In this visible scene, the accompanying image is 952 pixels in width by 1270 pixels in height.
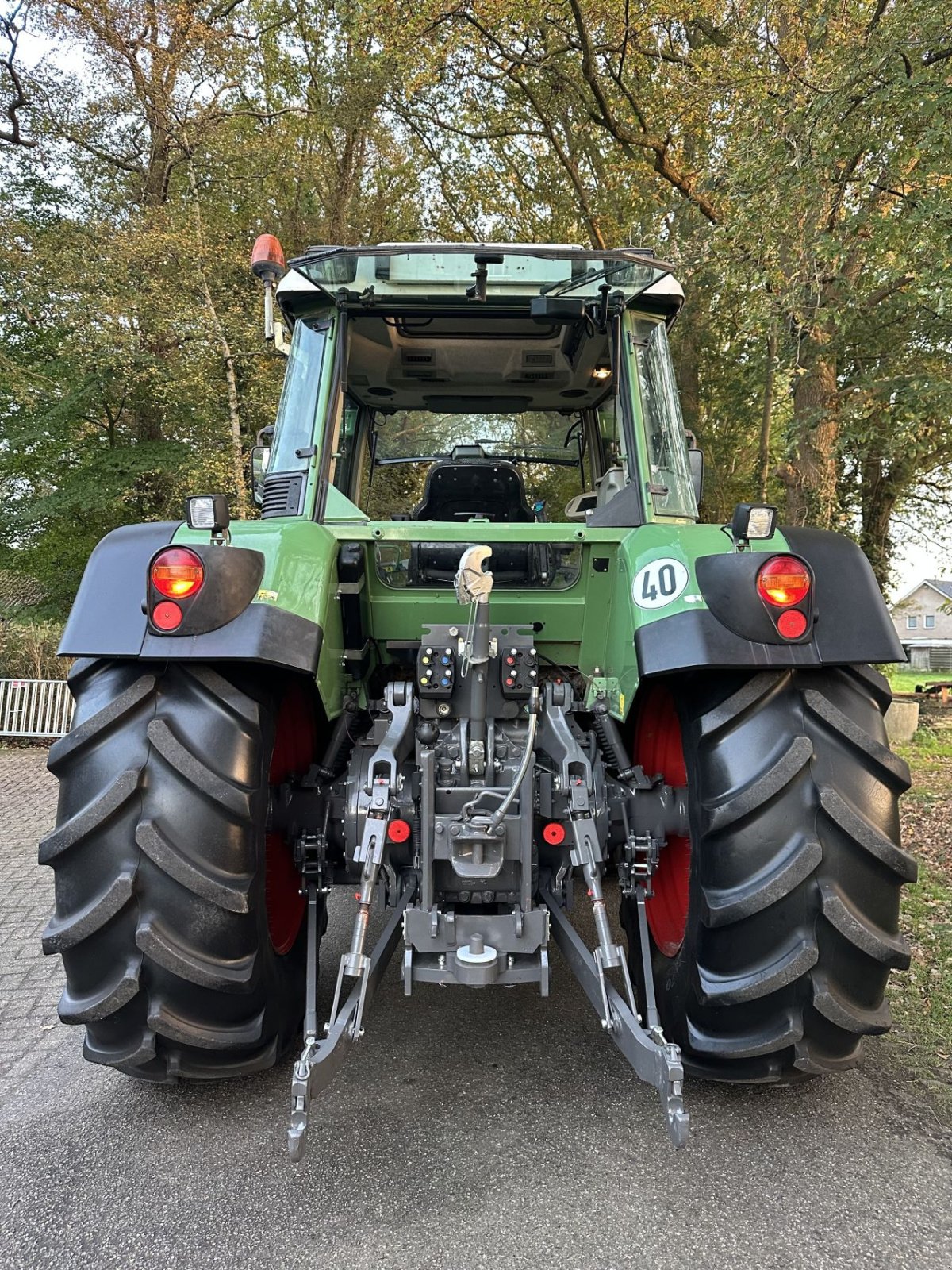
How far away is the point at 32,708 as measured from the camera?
9688mm

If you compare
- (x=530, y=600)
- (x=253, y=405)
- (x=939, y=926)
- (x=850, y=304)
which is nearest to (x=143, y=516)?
(x=253, y=405)

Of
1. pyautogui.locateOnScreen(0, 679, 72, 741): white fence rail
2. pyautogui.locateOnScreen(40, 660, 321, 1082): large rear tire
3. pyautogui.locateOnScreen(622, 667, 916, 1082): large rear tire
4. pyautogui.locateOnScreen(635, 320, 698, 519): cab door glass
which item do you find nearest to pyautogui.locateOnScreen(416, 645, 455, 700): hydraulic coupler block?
pyautogui.locateOnScreen(40, 660, 321, 1082): large rear tire

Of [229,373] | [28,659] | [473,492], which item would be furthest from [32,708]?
[473,492]

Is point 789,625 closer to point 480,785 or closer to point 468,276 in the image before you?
point 480,785

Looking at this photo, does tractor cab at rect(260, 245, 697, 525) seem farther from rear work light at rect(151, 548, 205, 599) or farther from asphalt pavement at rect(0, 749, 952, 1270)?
asphalt pavement at rect(0, 749, 952, 1270)

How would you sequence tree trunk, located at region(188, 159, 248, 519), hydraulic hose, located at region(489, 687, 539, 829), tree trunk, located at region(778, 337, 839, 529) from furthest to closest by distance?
1. tree trunk, located at region(188, 159, 248, 519)
2. tree trunk, located at region(778, 337, 839, 529)
3. hydraulic hose, located at region(489, 687, 539, 829)

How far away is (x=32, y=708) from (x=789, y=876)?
977cm

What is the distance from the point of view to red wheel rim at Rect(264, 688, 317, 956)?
2627 mm

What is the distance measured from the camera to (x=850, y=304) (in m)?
6.76

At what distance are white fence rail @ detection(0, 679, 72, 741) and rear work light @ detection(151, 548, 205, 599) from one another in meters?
8.63

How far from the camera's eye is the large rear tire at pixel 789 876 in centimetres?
203

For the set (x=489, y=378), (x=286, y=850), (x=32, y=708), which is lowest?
(x=32, y=708)

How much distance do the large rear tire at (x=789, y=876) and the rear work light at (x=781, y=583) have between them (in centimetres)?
23

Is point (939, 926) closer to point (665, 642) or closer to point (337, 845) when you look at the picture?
point (665, 642)
